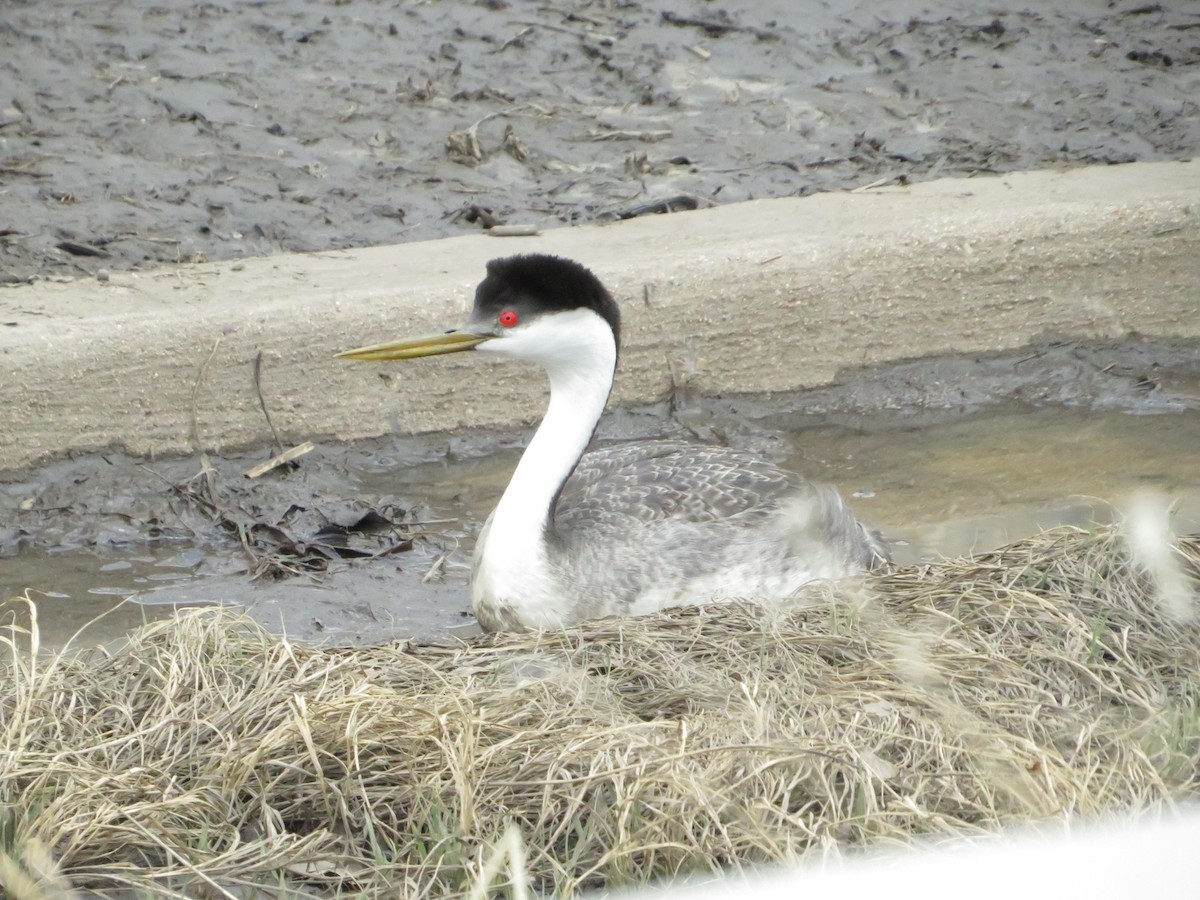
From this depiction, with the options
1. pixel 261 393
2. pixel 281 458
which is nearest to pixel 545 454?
pixel 281 458

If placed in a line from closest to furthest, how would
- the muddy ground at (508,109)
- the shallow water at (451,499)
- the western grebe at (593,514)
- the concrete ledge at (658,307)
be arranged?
the western grebe at (593,514), the shallow water at (451,499), the concrete ledge at (658,307), the muddy ground at (508,109)

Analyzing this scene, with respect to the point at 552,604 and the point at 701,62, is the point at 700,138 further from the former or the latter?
the point at 552,604

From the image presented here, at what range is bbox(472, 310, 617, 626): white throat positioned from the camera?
451 cm

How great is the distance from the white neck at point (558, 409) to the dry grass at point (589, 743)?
57 centimetres

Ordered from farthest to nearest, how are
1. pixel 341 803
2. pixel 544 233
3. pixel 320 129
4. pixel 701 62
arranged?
pixel 701 62 → pixel 320 129 → pixel 544 233 → pixel 341 803

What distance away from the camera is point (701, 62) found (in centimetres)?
830

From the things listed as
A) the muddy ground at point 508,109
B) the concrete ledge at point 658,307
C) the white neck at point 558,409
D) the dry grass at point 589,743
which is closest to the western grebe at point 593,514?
the white neck at point 558,409

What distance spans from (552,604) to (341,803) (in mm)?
1440

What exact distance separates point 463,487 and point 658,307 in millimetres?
1001

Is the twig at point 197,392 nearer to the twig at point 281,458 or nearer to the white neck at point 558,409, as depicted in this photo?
the twig at point 281,458

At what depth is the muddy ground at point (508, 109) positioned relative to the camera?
6.82 meters

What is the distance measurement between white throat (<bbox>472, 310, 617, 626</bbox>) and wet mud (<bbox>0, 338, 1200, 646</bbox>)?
46cm

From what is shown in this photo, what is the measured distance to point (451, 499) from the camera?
5.70 m

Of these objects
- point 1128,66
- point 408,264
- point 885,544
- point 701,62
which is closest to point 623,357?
point 408,264
